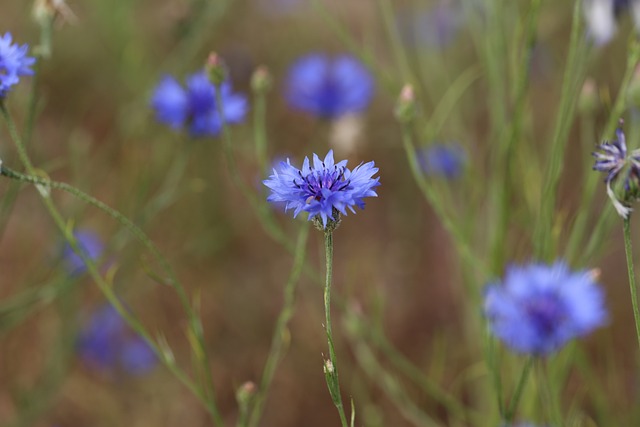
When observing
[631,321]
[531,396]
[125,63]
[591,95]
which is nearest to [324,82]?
[125,63]

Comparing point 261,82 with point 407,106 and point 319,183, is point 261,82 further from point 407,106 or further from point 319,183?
point 319,183

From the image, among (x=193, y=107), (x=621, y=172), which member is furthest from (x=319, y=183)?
(x=193, y=107)

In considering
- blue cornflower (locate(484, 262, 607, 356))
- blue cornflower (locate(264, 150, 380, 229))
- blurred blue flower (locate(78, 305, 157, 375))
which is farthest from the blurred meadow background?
blue cornflower (locate(264, 150, 380, 229))

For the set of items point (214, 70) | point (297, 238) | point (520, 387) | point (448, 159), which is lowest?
point (520, 387)

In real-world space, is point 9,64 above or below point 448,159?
below

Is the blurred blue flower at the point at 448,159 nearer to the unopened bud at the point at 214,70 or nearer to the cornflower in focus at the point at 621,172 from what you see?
the unopened bud at the point at 214,70

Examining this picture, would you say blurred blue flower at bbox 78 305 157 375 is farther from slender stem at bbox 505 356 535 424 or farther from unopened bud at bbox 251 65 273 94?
slender stem at bbox 505 356 535 424

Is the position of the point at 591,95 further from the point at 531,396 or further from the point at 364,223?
the point at 364,223
